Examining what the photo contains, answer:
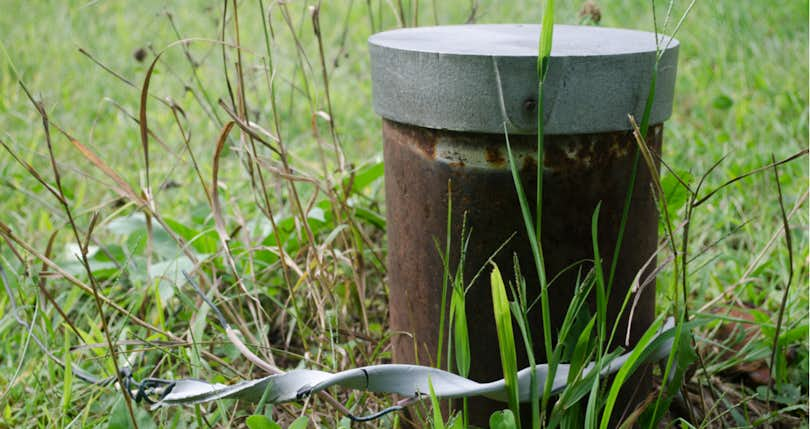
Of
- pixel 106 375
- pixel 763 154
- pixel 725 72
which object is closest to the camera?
pixel 106 375

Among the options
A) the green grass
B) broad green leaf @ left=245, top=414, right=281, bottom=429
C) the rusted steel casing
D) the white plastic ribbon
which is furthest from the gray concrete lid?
broad green leaf @ left=245, top=414, right=281, bottom=429

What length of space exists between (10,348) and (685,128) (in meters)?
2.52

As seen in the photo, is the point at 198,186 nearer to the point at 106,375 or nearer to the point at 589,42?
the point at 106,375

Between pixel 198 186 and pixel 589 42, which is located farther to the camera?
pixel 198 186

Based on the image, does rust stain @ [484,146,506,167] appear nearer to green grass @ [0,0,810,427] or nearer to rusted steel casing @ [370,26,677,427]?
rusted steel casing @ [370,26,677,427]

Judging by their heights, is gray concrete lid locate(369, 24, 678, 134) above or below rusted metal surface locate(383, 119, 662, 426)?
above

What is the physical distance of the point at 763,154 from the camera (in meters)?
2.80

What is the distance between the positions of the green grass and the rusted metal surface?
152 millimetres

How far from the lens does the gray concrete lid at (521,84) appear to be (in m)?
1.19

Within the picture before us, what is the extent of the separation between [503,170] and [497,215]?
0.25 feet

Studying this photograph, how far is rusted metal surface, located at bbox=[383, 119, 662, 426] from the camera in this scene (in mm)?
1264

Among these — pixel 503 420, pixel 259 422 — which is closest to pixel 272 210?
pixel 259 422

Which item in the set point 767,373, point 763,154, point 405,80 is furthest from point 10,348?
point 763,154

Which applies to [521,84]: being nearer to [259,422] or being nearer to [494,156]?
[494,156]
